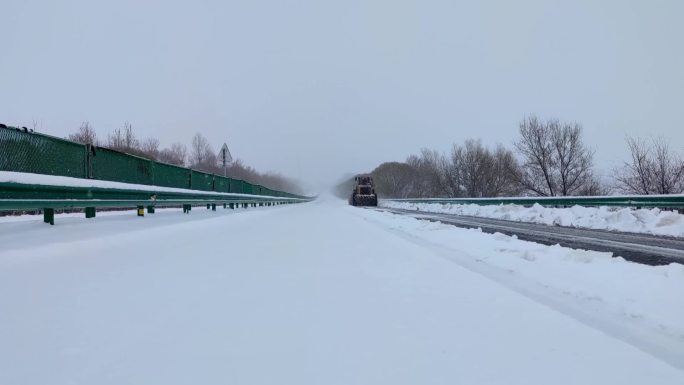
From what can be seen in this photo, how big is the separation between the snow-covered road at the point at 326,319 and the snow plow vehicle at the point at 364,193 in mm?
45011

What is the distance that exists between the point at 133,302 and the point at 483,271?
3666 mm

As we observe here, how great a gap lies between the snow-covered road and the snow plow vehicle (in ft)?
148

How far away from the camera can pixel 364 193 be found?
51.8m

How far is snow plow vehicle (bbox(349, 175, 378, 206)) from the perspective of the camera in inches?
1986

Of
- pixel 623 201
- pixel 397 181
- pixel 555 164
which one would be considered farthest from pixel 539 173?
pixel 397 181

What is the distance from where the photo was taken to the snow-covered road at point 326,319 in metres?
2.04

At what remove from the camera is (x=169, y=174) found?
1370cm

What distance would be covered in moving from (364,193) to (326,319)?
49.1 metres

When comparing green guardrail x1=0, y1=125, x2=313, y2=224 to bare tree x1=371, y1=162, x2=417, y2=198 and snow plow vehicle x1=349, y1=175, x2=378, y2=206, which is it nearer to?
snow plow vehicle x1=349, y1=175, x2=378, y2=206

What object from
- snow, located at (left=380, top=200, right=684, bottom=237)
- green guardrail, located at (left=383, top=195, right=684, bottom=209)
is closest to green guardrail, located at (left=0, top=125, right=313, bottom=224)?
snow, located at (left=380, top=200, right=684, bottom=237)

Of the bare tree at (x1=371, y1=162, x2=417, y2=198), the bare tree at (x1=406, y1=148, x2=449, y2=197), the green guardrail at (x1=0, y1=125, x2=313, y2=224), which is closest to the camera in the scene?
the green guardrail at (x1=0, y1=125, x2=313, y2=224)

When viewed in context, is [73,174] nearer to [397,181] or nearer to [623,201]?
[623,201]

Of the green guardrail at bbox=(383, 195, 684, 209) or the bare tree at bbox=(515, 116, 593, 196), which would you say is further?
the bare tree at bbox=(515, 116, 593, 196)

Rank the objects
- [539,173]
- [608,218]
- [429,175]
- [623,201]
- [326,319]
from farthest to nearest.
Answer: [429,175] → [539,173] → [623,201] → [608,218] → [326,319]
